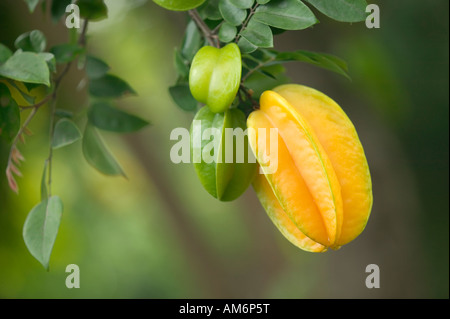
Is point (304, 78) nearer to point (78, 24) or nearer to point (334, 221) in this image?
point (78, 24)

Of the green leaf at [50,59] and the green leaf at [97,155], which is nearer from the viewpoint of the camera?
the green leaf at [50,59]

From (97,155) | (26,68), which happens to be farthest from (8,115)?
(97,155)

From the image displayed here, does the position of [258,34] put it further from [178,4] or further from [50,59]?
[50,59]

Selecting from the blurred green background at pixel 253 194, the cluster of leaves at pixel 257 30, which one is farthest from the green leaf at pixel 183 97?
the blurred green background at pixel 253 194

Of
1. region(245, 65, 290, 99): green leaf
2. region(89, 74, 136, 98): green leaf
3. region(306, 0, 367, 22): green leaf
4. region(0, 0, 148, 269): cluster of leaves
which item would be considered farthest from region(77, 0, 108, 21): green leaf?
region(306, 0, 367, 22): green leaf

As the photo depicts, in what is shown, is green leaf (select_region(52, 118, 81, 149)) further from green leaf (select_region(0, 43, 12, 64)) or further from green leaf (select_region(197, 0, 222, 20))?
green leaf (select_region(197, 0, 222, 20))

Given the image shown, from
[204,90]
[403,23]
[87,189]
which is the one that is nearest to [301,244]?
[204,90]

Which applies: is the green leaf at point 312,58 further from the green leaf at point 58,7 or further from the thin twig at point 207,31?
the green leaf at point 58,7
